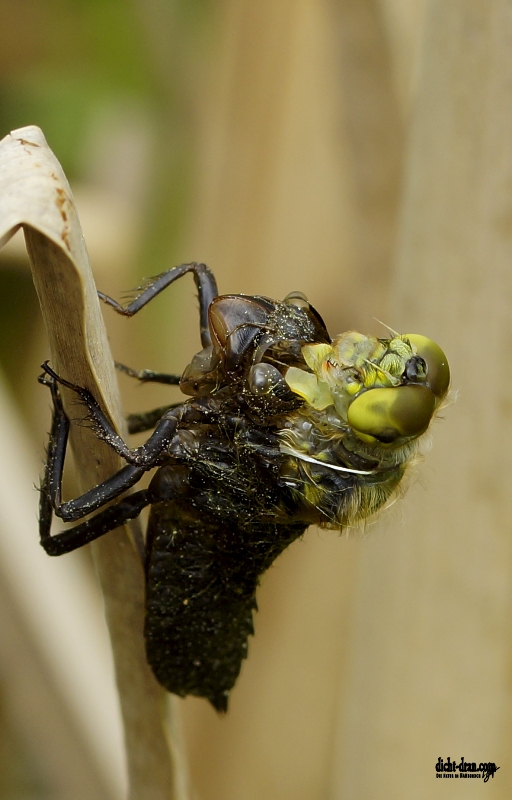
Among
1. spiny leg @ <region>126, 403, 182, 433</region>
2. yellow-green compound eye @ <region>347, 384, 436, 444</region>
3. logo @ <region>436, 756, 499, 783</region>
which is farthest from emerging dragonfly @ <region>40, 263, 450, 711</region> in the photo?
logo @ <region>436, 756, 499, 783</region>

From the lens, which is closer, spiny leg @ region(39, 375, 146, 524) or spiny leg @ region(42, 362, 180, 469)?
spiny leg @ region(42, 362, 180, 469)

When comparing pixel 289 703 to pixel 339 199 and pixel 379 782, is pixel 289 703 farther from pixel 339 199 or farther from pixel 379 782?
pixel 339 199

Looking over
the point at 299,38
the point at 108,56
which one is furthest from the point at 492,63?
the point at 108,56

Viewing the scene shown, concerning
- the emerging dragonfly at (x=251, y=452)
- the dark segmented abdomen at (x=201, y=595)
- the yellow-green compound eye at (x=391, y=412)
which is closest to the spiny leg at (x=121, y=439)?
the emerging dragonfly at (x=251, y=452)

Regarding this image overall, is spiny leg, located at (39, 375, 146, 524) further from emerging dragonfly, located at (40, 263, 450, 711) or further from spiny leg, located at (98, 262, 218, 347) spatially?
spiny leg, located at (98, 262, 218, 347)

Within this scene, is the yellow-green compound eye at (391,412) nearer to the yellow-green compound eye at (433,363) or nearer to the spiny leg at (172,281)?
the yellow-green compound eye at (433,363)

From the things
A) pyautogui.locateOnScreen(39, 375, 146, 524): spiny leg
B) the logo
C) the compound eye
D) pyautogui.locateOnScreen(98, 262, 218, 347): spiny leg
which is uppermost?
pyautogui.locateOnScreen(98, 262, 218, 347): spiny leg
